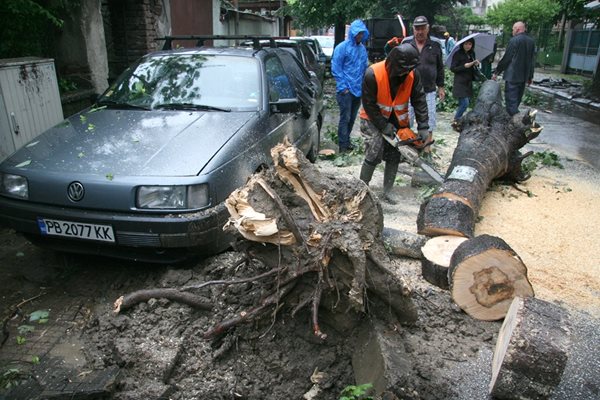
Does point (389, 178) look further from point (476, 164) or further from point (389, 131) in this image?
point (476, 164)

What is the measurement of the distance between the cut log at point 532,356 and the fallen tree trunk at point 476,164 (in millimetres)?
1353

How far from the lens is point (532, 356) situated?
97.3 inches

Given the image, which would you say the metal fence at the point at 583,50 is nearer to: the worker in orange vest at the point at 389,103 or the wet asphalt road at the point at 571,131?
the wet asphalt road at the point at 571,131

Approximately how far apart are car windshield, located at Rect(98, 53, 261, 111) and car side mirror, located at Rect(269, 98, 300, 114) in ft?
0.57

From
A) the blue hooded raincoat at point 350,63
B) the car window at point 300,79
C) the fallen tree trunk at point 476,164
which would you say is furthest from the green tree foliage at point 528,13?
the car window at point 300,79

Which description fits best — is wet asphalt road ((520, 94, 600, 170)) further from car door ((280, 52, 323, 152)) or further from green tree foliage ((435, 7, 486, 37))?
green tree foliage ((435, 7, 486, 37))

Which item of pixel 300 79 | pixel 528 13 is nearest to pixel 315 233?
pixel 300 79

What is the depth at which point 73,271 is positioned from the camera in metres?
3.81

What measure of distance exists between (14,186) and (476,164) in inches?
174

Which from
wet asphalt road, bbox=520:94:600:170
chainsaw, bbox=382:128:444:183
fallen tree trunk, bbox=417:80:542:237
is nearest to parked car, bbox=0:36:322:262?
chainsaw, bbox=382:128:444:183

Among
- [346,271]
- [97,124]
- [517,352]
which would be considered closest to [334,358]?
[346,271]

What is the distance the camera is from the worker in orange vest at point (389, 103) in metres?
4.80

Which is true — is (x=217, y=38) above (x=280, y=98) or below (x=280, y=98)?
above

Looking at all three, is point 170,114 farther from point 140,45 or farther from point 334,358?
point 140,45
